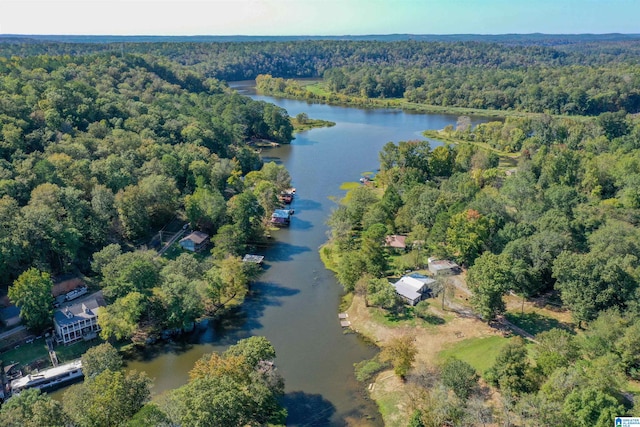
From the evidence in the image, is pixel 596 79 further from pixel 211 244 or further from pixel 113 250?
Result: pixel 113 250

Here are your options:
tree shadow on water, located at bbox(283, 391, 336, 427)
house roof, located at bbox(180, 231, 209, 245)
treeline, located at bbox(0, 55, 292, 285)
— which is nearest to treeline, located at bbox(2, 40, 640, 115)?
treeline, located at bbox(0, 55, 292, 285)

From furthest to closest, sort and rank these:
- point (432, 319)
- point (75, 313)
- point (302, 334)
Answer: point (432, 319)
point (302, 334)
point (75, 313)

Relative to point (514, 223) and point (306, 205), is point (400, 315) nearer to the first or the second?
point (514, 223)

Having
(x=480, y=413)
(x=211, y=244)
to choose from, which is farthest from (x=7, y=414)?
(x=211, y=244)

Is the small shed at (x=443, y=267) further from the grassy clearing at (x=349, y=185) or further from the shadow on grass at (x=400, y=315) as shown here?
the grassy clearing at (x=349, y=185)

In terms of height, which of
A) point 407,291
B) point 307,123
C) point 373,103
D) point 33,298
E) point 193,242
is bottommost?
point 407,291

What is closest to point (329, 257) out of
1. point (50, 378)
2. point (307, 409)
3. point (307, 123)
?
point (307, 409)
